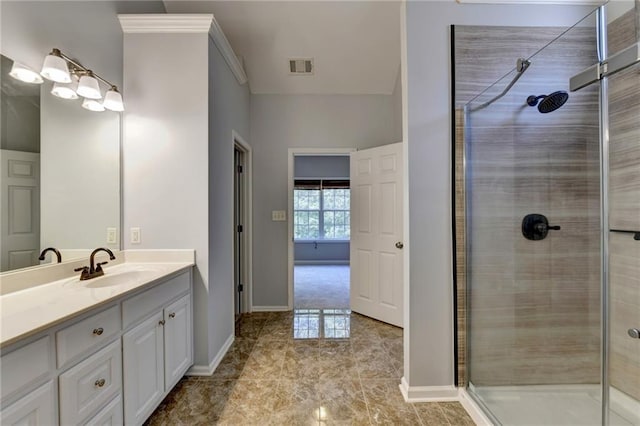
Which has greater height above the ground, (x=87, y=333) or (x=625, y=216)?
(x=625, y=216)

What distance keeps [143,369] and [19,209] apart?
1.02m

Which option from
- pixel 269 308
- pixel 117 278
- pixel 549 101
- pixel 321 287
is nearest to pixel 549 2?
pixel 549 101

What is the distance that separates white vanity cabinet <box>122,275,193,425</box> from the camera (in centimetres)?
134

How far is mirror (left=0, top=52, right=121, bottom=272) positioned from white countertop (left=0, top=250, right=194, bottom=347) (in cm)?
17

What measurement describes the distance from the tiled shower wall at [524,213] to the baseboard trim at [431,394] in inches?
6.4

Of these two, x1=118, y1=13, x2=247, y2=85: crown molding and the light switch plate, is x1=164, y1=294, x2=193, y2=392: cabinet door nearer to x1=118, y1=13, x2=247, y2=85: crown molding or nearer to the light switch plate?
the light switch plate

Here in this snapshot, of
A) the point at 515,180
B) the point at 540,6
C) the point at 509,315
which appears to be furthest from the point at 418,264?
the point at 540,6

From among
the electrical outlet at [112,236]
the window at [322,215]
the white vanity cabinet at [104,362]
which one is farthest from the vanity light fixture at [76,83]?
the window at [322,215]

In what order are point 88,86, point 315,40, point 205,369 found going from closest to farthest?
point 88,86
point 205,369
point 315,40

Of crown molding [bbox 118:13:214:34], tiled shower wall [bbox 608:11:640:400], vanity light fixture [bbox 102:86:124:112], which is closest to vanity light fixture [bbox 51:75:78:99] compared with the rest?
vanity light fixture [bbox 102:86:124:112]

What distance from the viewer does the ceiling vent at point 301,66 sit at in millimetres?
2889

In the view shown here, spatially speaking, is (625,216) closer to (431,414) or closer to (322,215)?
(431,414)

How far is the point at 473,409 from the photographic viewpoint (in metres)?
1.58

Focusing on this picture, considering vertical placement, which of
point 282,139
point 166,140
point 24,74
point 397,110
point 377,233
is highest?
point 397,110
